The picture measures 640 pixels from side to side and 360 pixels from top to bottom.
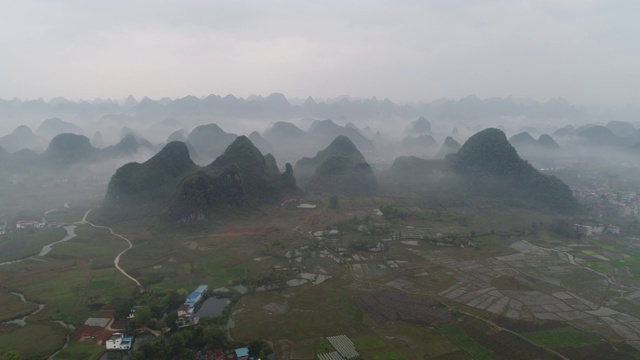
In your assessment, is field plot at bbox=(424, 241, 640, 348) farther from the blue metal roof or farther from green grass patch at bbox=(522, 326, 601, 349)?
the blue metal roof

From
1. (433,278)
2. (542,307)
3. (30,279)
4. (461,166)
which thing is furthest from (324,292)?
(461,166)

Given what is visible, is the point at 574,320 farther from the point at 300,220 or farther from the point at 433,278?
the point at 300,220

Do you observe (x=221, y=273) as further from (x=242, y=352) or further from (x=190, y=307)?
(x=242, y=352)

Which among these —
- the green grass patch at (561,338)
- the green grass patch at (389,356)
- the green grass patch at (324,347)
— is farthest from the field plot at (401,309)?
the green grass patch at (561,338)

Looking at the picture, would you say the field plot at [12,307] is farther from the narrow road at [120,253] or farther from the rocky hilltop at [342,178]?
the rocky hilltop at [342,178]

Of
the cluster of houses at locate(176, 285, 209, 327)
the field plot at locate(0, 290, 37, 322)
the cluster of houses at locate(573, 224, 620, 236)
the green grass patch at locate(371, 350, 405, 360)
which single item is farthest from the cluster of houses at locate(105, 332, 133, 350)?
the cluster of houses at locate(573, 224, 620, 236)
